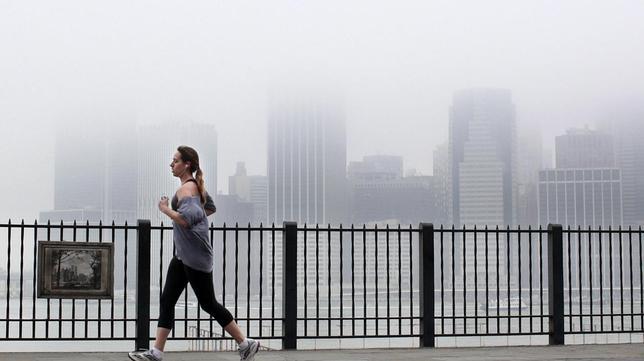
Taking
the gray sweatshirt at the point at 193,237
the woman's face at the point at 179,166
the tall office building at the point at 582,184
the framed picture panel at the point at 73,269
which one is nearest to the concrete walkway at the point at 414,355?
the framed picture panel at the point at 73,269

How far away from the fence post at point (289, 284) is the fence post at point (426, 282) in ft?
5.18

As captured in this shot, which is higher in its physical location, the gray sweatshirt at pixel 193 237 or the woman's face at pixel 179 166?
the woman's face at pixel 179 166

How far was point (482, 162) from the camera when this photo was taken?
6491 inches

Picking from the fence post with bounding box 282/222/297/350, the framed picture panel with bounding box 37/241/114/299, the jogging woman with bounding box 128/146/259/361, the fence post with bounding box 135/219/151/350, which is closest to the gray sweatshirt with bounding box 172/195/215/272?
the jogging woman with bounding box 128/146/259/361

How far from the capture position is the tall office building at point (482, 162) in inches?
5778

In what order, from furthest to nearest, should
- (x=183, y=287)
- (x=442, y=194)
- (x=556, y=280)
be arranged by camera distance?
(x=442, y=194) → (x=556, y=280) → (x=183, y=287)

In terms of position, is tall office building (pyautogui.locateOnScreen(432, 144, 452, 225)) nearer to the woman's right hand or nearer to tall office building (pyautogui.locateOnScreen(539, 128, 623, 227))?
tall office building (pyautogui.locateOnScreen(539, 128, 623, 227))

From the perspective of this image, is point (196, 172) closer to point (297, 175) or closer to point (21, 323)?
point (21, 323)

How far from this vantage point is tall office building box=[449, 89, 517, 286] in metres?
147

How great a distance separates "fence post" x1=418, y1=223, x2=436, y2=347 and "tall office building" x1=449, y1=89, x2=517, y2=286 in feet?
414

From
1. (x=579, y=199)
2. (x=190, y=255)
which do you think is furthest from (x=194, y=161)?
Answer: (x=579, y=199)

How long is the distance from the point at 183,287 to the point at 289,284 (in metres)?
2.92

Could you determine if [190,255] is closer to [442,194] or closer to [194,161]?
[194,161]

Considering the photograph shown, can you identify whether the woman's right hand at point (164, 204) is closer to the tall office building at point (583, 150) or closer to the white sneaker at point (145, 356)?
the white sneaker at point (145, 356)
